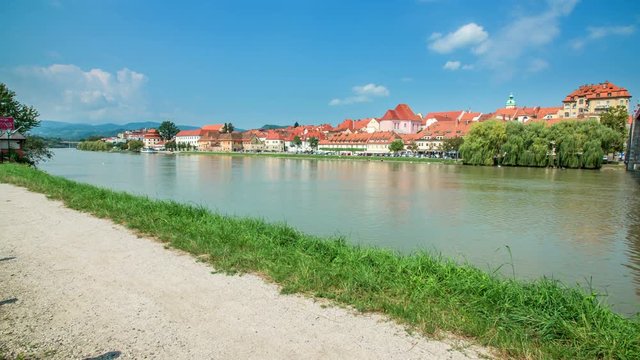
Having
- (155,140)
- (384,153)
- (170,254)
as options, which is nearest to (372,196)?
(170,254)

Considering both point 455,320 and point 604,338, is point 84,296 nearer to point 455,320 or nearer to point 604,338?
point 455,320

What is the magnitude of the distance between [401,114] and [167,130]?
97.7 meters

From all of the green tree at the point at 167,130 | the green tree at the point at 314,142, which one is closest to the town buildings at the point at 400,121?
the green tree at the point at 314,142

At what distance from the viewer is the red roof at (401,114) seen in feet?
445

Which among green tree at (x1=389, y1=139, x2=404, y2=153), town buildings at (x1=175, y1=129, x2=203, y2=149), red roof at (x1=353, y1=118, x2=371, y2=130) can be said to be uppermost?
red roof at (x1=353, y1=118, x2=371, y2=130)

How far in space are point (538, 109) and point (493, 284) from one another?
121206mm

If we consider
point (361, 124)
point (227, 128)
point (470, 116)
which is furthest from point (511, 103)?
point (227, 128)

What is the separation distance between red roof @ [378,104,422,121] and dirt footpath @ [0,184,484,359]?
133 m

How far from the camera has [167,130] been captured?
A: 179m

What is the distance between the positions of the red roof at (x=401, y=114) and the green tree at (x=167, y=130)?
298ft

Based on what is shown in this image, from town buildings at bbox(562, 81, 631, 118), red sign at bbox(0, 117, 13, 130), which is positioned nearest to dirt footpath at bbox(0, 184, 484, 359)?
red sign at bbox(0, 117, 13, 130)

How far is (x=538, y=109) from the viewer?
368 feet

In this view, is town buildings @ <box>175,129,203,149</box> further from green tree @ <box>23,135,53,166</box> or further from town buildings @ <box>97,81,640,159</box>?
green tree @ <box>23,135,53,166</box>

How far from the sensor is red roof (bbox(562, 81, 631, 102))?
304 feet
